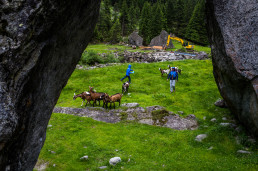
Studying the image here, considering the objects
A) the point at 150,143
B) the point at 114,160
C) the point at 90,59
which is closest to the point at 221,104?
the point at 150,143

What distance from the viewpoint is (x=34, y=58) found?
5426 mm

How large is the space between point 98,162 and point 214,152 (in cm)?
620

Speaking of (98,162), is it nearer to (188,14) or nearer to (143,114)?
(143,114)

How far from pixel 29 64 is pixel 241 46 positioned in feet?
30.9

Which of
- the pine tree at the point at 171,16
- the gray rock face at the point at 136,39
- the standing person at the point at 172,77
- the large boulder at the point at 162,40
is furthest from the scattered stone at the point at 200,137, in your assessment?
the pine tree at the point at 171,16

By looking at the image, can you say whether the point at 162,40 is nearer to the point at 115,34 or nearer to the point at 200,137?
the point at 115,34

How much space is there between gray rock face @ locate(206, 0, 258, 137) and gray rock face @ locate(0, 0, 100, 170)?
7.04 meters

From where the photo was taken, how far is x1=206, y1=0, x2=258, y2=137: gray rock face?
976 cm

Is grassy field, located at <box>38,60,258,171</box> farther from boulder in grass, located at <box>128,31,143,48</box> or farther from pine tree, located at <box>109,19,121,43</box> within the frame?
pine tree, located at <box>109,19,121,43</box>

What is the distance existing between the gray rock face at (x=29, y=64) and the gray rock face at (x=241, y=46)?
23.1 feet

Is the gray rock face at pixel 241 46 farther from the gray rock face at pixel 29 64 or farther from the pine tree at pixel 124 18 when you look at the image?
the pine tree at pixel 124 18

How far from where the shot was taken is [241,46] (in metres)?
9.98

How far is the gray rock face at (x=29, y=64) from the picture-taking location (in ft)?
15.8

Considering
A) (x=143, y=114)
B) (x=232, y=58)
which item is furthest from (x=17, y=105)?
(x=143, y=114)
